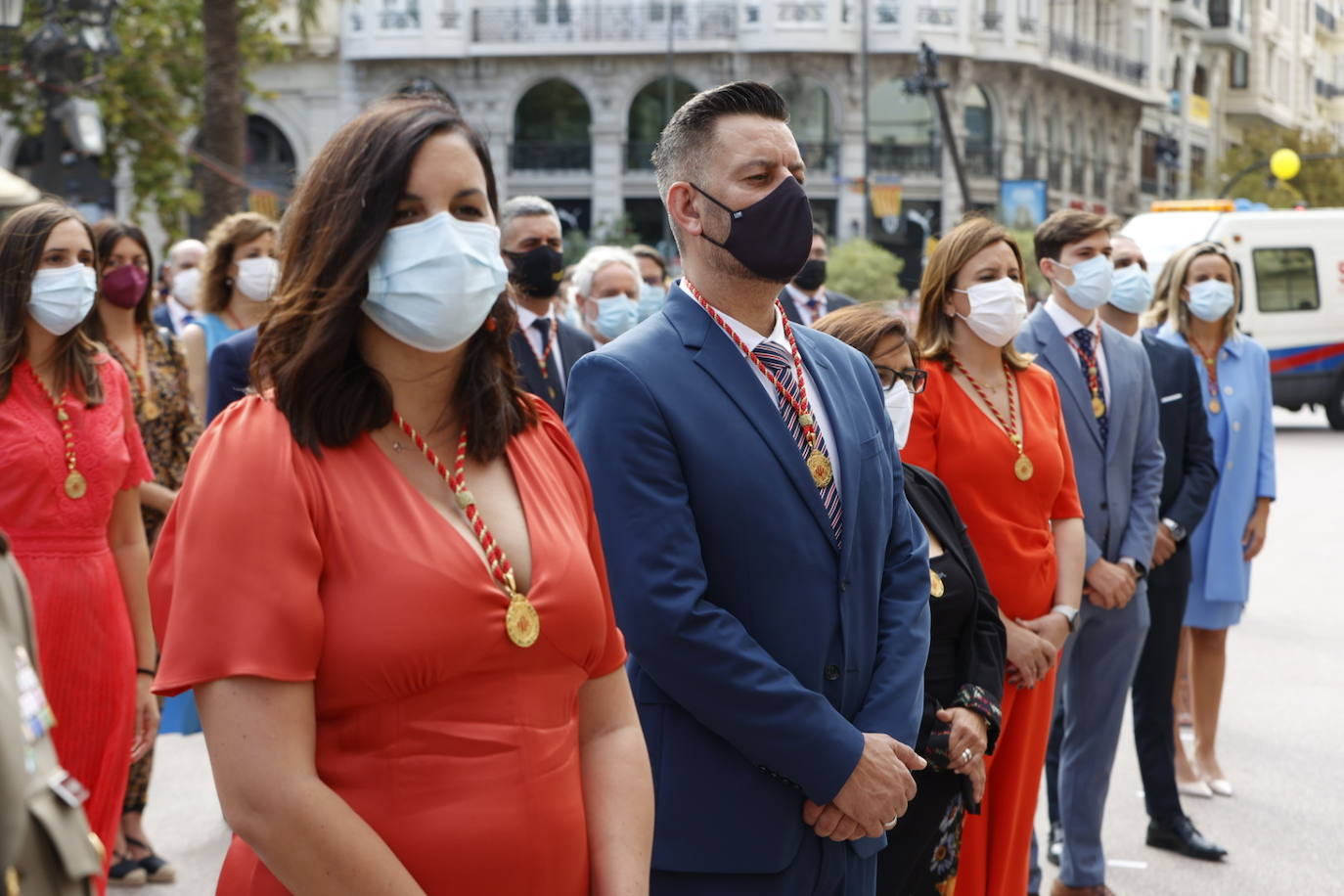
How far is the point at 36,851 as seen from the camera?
1822 mm

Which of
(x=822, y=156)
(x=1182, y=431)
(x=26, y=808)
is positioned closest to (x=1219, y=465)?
(x=1182, y=431)

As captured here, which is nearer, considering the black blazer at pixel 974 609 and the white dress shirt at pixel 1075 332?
the black blazer at pixel 974 609

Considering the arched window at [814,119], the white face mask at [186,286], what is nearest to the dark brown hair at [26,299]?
the white face mask at [186,286]

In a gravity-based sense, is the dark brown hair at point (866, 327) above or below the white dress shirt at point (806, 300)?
above

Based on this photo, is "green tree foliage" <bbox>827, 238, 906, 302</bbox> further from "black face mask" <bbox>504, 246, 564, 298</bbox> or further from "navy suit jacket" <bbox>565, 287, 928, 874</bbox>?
"navy suit jacket" <bbox>565, 287, 928, 874</bbox>

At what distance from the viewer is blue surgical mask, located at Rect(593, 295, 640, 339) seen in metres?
8.24

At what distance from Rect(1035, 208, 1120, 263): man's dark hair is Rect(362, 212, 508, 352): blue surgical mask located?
3993mm

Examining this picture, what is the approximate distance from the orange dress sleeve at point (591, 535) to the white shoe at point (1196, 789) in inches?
201

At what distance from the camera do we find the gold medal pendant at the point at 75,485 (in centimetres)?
470

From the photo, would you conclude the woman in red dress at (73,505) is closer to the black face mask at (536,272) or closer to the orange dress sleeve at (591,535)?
the black face mask at (536,272)

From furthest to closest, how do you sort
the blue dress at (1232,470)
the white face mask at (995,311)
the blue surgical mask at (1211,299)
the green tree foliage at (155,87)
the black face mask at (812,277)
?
the green tree foliage at (155,87) → the black face mask at (812,277) → the blue dress at (1232,470) → the blue surgical mask at (1211,299) → the white face mask at (995,311)

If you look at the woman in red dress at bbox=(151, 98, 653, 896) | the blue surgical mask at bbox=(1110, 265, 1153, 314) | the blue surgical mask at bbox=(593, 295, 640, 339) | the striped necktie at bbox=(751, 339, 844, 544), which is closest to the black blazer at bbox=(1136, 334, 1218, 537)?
the blue surgical mask at bbox=(1110, 265, 1153, 314)

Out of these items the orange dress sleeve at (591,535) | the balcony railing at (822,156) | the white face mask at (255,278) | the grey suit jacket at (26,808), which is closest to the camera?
the grey suit jacket at (26,808)

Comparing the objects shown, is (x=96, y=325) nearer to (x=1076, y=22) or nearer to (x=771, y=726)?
(x=771, y=726)
